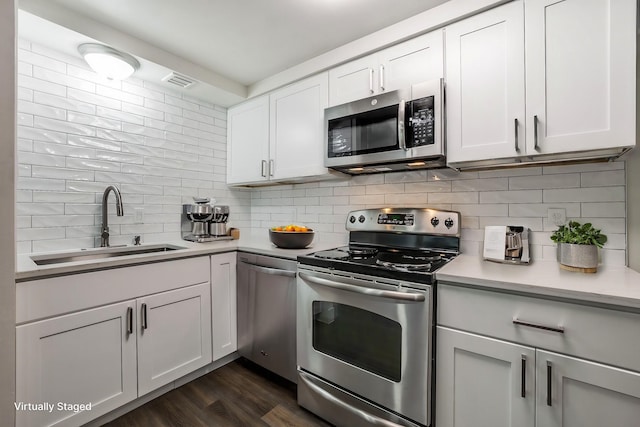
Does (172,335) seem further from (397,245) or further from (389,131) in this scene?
(389,131)

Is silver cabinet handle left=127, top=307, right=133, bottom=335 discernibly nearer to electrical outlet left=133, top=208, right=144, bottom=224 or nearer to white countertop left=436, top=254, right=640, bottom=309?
electrical outlet left=133, top=208, right=144, bottom=224

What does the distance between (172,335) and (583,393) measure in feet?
6.76


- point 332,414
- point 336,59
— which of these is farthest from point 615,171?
point 332,414

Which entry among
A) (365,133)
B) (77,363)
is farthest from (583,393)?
(77,363)

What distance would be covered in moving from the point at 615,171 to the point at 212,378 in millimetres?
2687

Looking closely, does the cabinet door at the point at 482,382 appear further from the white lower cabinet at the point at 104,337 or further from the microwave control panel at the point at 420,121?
the white lower cabinet at the point at 104,337

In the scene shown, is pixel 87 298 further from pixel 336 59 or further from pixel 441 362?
pixel 336 59

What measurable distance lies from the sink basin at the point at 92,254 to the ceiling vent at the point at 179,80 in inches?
51.1

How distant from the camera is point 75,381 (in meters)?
1.42

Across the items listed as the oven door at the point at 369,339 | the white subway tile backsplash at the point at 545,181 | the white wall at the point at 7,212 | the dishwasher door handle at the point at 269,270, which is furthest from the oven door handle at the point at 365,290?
the white wall at the point at 7,212

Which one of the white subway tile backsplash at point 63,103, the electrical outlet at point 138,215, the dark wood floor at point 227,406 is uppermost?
the white subway tile backsplash at point 63,103

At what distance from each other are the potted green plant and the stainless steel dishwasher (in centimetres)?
139

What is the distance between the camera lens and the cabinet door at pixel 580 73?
1.14 metres

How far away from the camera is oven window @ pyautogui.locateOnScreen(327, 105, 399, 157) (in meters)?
1.70
